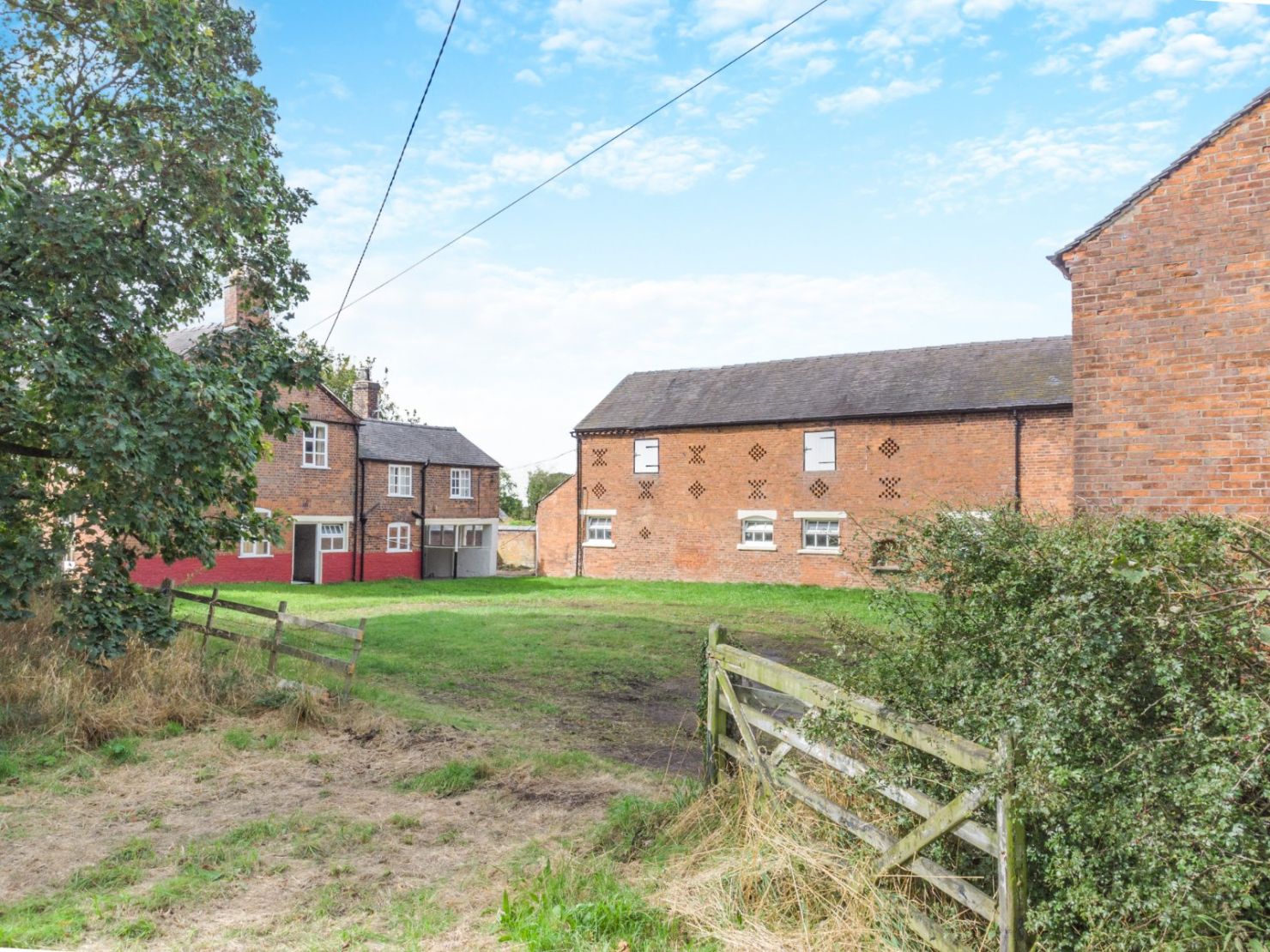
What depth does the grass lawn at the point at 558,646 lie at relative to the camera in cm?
933

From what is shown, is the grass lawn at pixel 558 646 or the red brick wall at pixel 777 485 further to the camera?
the red brick wall at pixel 777 485

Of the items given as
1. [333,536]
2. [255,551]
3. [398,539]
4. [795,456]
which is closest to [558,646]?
[795,456]

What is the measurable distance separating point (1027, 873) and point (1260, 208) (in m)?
7.44

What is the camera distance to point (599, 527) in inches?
1278

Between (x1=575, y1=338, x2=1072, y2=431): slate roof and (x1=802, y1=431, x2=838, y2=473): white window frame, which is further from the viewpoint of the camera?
(x1=802, y1=431, x2=838, y2=473): white window frame

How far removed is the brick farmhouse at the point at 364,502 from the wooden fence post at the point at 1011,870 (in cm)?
2520

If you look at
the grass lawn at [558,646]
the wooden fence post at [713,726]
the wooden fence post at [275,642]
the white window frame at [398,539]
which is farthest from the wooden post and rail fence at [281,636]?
the white window frame at [398,539]

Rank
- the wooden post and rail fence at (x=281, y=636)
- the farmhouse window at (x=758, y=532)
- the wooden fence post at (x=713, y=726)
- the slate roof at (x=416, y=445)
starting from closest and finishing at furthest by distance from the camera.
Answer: the wooden fence post at (x=713, y=726)
the wooden post and rail fence at (x=281, y=636)
the farmhouse window at (x=758, y=532)
the slate roof at (x=416, y=445)

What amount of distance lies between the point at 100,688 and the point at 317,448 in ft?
69.9

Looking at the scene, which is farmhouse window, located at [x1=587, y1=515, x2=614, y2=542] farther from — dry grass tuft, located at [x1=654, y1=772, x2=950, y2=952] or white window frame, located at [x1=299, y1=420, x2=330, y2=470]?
dry grass tuft, located at [x1=654, y1=772, x2=950, y2=952]

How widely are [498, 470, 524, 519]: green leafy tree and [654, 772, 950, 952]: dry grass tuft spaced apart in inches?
2352

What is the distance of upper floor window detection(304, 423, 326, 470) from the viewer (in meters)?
28.6

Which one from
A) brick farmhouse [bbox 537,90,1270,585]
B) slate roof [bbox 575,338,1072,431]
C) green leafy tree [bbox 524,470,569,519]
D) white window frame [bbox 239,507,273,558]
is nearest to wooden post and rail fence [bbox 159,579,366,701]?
brick farmhouse [bbox 537,90,1270,585]

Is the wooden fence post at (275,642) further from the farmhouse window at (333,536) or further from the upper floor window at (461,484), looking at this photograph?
the upper floor window at (461,484)
